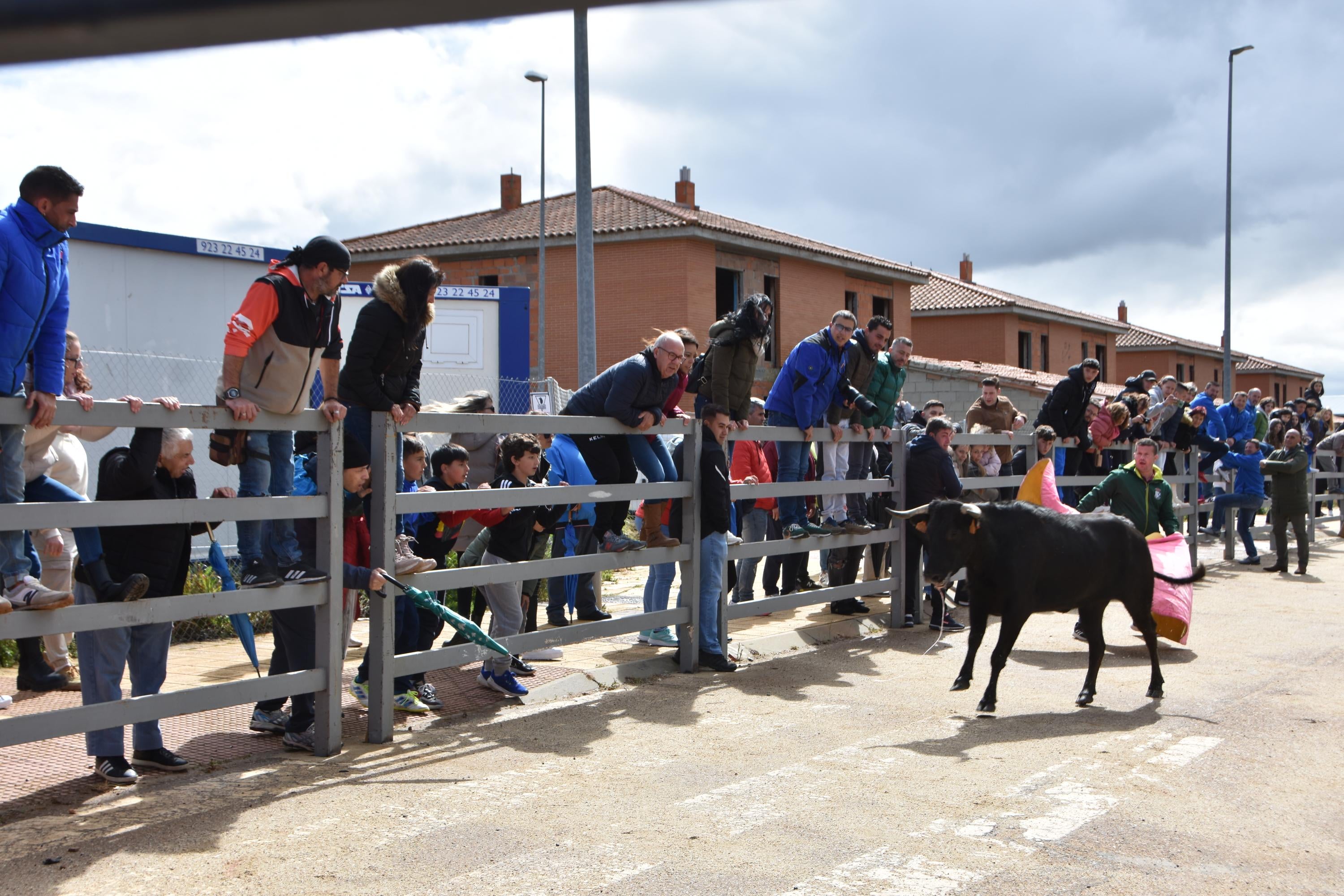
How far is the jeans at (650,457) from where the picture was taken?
25.9 ft

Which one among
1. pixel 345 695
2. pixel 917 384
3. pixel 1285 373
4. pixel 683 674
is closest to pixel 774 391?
pixel 683 674

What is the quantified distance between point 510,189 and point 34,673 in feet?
112

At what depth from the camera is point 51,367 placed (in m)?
4.94

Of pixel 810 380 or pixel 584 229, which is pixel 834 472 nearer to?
pixel 810 380

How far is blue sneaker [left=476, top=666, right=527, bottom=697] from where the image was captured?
7070 millimetres

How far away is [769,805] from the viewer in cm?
499

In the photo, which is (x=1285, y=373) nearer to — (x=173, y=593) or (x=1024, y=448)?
(x=1024, y=448)

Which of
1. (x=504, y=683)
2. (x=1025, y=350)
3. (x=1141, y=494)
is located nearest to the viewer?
(x=504, y=683)

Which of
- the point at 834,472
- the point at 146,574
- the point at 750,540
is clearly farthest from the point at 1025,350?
the point at 146,574

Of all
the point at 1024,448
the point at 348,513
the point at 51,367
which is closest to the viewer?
the point at 51,367

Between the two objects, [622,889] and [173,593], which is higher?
[173,593]

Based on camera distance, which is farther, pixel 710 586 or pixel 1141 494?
pixel 1141 494

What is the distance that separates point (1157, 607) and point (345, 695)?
6191 millimetres

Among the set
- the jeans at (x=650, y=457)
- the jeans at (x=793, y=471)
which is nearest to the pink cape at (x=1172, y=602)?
the jeans at (x=793, y=471)
